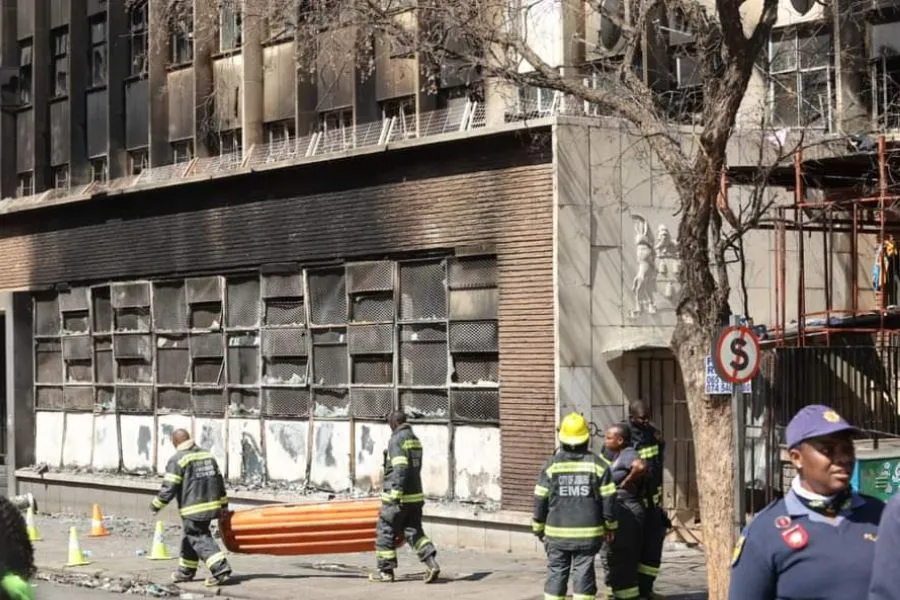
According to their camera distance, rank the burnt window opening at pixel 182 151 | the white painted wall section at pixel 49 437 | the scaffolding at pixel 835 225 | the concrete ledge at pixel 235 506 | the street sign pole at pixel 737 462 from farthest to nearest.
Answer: the white painted wall section at pixel 49 437 < the burnt window opening at pixel 182 151 < the concrete ledge at pixel 235 506 < the scaffolding at pixel 835 225 < the street sign pole at pixel 737 462

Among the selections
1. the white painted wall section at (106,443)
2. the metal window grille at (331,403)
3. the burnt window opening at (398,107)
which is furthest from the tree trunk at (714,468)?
the white painted wall section at (106,443)

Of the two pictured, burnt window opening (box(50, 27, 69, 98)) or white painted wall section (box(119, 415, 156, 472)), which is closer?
white painted wall section (box(119, 415, 156, 472))

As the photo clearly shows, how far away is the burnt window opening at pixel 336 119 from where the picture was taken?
79.6 ft

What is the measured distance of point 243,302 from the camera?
23062 millimetres

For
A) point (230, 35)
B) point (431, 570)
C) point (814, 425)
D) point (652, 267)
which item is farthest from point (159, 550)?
point (814, 425)

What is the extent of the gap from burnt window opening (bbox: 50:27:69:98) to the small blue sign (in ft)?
66.1

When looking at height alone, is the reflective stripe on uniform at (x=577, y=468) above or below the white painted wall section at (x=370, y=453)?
above

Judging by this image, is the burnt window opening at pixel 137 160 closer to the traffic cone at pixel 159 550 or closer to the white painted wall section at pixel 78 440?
the white painted wall section at pixel 78 440

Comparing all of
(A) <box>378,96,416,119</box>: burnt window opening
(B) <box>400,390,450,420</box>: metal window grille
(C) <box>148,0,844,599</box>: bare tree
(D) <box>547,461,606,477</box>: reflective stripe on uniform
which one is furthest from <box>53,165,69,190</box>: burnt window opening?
(D) <box>547,461,606,477</box>: reflective stripe on uniform

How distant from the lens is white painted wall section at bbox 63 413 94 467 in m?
26.6

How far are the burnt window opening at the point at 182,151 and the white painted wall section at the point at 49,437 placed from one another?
5154mm

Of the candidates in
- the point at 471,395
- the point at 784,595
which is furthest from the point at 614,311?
the point at 784,595

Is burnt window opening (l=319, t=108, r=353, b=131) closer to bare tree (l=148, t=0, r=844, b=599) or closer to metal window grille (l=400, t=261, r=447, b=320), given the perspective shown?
metal window grille (l=400, t=261, r=447, b=320)

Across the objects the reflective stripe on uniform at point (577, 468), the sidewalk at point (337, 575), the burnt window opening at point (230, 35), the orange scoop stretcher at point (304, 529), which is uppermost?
the burnt window opening at point (230, 35)
